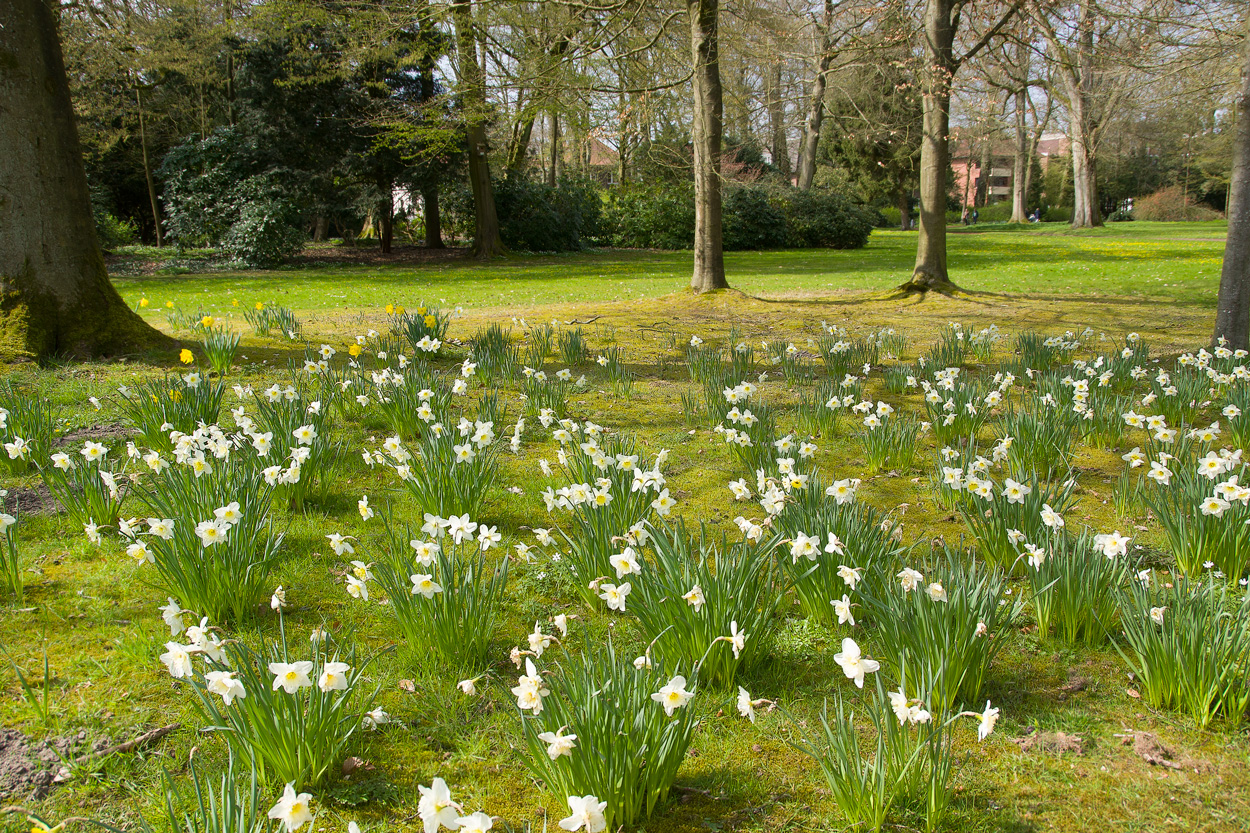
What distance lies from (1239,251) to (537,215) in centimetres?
1930

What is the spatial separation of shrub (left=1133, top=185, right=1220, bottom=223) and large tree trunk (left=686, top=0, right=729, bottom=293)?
4445 cm

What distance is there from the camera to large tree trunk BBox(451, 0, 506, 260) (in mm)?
15109

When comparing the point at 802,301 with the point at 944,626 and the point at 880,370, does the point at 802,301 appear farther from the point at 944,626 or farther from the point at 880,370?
the point at 944,626

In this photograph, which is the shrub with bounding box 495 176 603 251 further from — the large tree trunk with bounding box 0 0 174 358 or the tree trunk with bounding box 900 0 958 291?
the large tree trunk with bounding box 0 0 174 358

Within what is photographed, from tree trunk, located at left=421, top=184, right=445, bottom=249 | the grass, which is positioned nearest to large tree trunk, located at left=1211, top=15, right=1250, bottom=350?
the grass

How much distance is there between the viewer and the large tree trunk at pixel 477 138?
1511cm

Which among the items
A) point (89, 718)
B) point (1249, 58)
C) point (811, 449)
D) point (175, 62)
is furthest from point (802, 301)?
point (175, 62)

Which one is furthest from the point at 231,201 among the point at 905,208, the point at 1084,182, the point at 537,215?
the point at 1084,182

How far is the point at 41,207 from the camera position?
5.90m

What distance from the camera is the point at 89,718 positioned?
7.36ft

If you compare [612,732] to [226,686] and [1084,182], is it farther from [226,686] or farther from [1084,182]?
[1084,182]

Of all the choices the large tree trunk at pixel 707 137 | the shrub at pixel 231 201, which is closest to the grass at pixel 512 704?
the large tree trunk at pixel 707 137

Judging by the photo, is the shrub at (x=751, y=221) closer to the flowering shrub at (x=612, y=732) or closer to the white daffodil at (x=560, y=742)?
the flowering shrub at (x=612, y=732)

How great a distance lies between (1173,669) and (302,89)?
2242 centimetres
